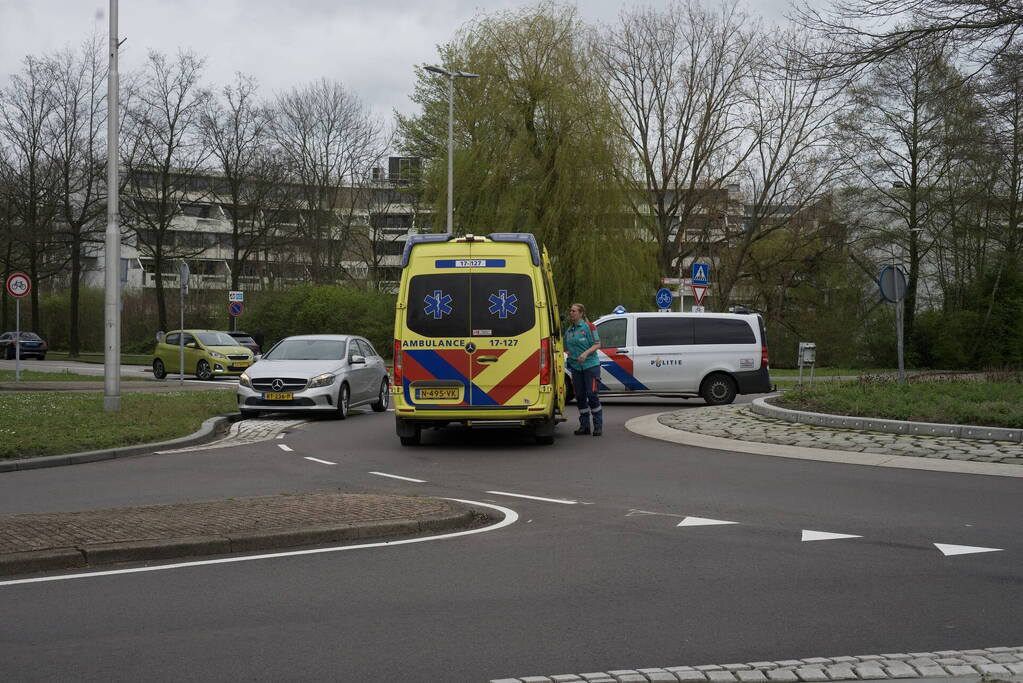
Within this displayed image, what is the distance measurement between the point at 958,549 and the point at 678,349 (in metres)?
14.7

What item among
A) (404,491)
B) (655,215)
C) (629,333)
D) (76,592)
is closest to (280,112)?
(655,215)

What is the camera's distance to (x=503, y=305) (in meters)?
14.2

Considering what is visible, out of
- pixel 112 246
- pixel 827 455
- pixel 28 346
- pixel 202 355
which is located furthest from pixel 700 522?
pixel 28 346

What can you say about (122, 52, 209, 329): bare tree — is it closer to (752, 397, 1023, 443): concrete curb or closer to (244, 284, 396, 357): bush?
(244, 284, 396, 357): bush

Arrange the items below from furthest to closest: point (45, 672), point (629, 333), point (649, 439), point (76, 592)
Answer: point (629, 333), point (649, 439), point (76, 592), point (45, 672)

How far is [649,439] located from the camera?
50.4 ft

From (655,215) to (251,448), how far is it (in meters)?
28.6

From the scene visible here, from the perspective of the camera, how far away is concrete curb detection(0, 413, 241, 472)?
1223 cm

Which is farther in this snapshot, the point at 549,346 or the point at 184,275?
the point at 184,275

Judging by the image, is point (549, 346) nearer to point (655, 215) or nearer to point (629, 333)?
point (629, 333)

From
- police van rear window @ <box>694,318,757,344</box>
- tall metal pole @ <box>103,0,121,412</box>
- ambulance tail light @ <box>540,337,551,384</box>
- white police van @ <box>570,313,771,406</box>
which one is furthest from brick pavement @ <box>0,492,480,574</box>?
police van rear window @ <box>694,318,757,344</box>

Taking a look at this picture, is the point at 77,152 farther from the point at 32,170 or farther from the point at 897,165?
the point at 897,165

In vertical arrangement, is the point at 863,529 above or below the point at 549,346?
below

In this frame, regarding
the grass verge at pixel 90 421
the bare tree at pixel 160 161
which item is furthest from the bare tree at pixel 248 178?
the grass verge at pixel 90 421
